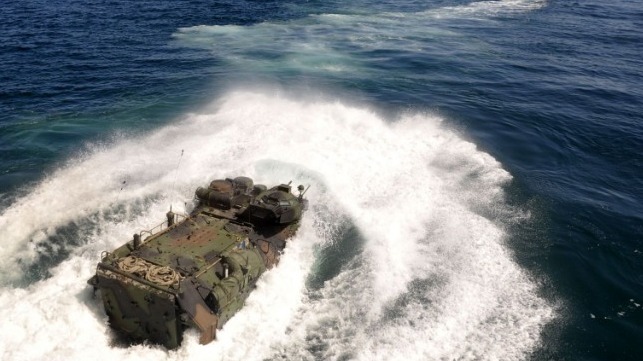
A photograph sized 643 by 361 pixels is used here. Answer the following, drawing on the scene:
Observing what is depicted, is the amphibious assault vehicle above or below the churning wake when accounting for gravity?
above

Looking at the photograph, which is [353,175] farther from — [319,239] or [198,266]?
[198,266]

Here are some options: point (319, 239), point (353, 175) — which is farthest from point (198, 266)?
point (353, 175)

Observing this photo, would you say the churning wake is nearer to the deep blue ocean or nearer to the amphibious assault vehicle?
the deep blue ocean

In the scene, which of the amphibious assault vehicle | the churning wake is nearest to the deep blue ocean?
the churning wake

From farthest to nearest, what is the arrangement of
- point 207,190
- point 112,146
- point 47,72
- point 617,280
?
point 47,72 < point 112,146 < point 207,190 < point 617,280

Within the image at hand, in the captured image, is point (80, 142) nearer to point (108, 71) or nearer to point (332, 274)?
point (108, 71)

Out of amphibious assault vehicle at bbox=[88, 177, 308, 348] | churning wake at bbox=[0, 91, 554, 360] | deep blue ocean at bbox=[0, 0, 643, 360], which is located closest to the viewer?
amphibious assault vehicle at bbox=[88, 177, 308, 348]

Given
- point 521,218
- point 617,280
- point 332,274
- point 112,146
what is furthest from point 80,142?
point 617,280
